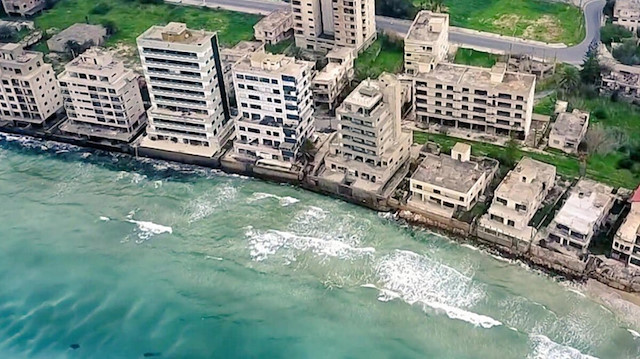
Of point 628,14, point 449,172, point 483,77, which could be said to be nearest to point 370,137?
point 449,172

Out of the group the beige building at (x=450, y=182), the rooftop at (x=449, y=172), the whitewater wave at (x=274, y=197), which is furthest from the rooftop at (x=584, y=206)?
the whitewater wave at (x=274, y=197)

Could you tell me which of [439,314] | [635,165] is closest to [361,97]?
[439,314]

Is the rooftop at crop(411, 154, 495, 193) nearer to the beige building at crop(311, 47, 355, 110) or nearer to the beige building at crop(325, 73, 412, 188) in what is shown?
the beige building at crop(325, 73, 412, 188)

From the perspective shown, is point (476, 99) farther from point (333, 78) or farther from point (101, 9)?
point (101, 9)

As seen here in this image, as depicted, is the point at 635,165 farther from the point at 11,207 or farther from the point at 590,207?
the point at 11,207

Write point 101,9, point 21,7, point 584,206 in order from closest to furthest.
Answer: point 584,206 → point 21,7 → point 101,9
